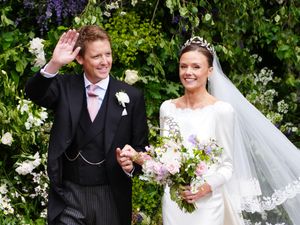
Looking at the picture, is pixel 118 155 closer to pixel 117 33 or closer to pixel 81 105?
pixel 81 105

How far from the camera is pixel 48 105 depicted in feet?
14.9

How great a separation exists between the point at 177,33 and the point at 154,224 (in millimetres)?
1584

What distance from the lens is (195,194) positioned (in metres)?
4.31

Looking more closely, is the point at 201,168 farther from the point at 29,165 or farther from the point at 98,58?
the point at 29,165

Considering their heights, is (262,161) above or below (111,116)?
below

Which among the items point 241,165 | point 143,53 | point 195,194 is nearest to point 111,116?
point 195,194

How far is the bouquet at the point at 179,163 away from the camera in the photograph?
4156 millimetres

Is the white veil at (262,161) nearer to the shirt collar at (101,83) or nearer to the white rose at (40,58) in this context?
the shirt collar at (101,83)

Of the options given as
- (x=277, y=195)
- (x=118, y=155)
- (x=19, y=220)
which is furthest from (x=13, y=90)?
(x=277, y=195)

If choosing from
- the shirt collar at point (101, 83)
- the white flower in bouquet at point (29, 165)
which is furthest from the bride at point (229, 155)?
the white flower in bouquet at point (29, 165)

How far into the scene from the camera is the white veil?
482 cm

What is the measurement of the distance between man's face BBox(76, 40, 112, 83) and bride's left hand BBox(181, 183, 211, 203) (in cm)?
80

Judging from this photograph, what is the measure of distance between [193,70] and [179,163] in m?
0.65

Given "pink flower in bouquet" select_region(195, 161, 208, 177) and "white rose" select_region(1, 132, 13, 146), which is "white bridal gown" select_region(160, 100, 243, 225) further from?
"white rose" select_region(1, 132, 13, 146)
